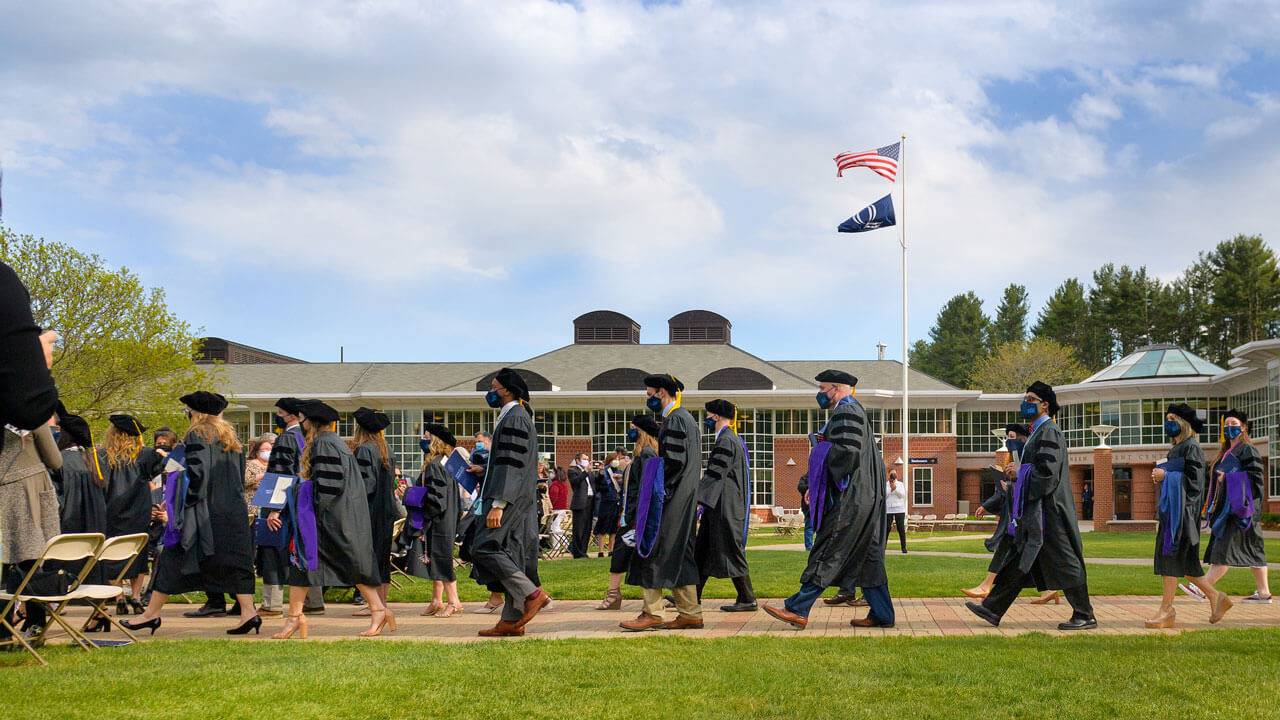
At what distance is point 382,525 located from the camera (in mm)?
10328

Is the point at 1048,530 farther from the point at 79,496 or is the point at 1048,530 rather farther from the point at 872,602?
the point at 79,496

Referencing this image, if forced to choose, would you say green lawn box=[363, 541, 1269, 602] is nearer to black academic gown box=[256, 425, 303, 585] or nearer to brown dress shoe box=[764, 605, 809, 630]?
black academic gown box=[256, 425, 303, 585]

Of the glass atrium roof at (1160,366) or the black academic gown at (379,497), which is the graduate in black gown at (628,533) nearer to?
the black academic gown at (379,497)

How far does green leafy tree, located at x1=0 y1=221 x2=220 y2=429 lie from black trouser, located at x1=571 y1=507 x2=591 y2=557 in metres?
19.5

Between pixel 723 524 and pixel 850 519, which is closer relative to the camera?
pixel 850 519

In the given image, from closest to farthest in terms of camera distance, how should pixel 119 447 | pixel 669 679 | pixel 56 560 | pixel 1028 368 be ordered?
pixel 669 679
pixel 56 560
pixel 119 447
pixel 1028 368

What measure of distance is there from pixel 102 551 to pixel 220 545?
135cm

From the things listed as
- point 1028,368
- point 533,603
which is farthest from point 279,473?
point 1028,368

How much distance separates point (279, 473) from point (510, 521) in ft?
6.64

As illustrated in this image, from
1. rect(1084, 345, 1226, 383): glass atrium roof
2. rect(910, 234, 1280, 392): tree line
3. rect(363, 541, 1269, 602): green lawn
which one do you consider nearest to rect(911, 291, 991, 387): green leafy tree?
rect(910, 234, 1280, 392): tree line

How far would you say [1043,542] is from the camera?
29.6ft

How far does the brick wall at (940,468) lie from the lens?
48625 millimetres

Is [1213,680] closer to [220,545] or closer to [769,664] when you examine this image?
[769,664]

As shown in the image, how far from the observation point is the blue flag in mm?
30844
